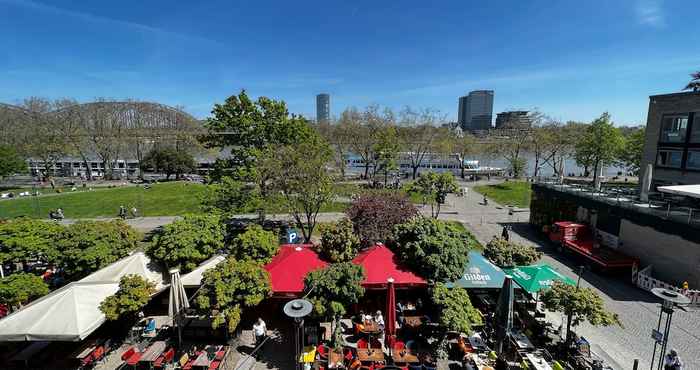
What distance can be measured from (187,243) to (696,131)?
31528 mm

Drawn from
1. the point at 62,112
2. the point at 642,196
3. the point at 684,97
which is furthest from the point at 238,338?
the point at 62,112

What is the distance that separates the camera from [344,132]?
53406 mm

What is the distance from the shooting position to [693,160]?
21.2m

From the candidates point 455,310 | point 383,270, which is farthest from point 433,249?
point 455,310

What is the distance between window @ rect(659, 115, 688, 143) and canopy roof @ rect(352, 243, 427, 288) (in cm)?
2416

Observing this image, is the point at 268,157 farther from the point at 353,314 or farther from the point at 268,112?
the point at 353,314

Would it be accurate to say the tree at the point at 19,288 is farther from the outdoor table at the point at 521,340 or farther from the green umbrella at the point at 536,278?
the green umbrella at the point at 536,278

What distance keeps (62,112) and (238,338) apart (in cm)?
7769

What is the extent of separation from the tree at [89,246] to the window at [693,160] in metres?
34.5

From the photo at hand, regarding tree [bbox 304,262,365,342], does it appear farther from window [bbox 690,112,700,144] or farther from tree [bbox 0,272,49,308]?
window [bbox 690,112,700,144]

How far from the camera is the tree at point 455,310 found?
901 centimetres

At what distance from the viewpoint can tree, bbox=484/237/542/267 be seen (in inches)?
527

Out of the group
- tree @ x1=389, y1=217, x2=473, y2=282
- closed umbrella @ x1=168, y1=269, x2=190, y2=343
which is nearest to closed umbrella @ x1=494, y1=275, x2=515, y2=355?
tree @ x1=389, y1=217, x2=473, y2=282

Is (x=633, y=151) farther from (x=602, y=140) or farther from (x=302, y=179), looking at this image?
(x=302, y=179)
